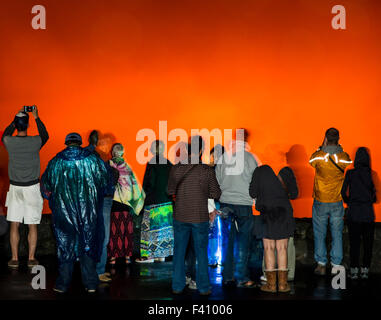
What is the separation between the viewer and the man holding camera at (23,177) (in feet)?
20.4

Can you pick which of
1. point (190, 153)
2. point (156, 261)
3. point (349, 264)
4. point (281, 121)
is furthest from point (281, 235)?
point (281, 121)

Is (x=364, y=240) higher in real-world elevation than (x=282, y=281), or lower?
higher

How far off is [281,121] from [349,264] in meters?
2.12

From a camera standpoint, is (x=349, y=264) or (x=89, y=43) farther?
(x=89, y=43)

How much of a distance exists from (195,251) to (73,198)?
1192mm

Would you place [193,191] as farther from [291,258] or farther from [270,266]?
[291,258]

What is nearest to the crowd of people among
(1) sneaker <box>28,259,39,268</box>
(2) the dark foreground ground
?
(1) sneaker <box>28,259,39,268</box>

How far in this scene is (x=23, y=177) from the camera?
6.30m

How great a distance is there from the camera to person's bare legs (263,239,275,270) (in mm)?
5285

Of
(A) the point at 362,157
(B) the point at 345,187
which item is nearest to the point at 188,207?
(B) the point at 345,187

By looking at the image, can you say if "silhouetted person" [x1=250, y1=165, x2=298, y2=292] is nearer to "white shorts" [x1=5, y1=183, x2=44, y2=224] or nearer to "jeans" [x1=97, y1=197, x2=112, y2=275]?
"jeans" [x1=97, y1=197, x2=112, y2=275]

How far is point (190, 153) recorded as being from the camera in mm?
5219

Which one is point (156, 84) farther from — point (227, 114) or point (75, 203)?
point (75, 203)
